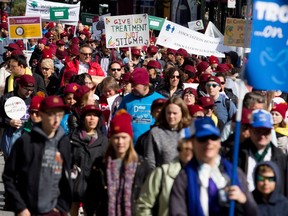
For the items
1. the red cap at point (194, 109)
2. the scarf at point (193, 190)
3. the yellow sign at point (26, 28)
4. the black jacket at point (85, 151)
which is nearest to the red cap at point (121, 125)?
the scarf at point (193, 190)

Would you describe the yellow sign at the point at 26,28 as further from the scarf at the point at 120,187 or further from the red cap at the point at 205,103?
the scarf at the point at 120,187

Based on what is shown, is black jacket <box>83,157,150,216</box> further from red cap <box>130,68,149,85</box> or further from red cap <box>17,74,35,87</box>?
red cap <box>17,74,35,87</box>

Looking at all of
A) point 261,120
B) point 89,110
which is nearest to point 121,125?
point 261,120

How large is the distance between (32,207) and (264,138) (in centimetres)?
183

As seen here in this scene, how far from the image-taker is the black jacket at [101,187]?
24.9 ft

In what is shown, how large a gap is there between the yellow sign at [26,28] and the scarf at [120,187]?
42.4 feet

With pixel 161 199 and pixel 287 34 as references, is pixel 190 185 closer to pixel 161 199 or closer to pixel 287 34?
pixel 161 199

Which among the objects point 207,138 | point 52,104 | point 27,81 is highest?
point 27,81

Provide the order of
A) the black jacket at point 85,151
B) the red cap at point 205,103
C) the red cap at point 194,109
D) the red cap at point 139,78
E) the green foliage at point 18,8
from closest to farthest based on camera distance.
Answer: the black jacket at point 85,151, the red cap at point 194,109, the red cap at point 139,78, the red cap at point 205,103, the green foliage at point 18,8

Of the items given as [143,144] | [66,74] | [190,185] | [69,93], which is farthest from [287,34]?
[66,74]

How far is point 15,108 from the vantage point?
428 inches

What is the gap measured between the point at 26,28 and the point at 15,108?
31.9ft

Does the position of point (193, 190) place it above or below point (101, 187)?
above

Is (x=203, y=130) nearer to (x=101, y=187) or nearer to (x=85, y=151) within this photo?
(x=101, y=187)
